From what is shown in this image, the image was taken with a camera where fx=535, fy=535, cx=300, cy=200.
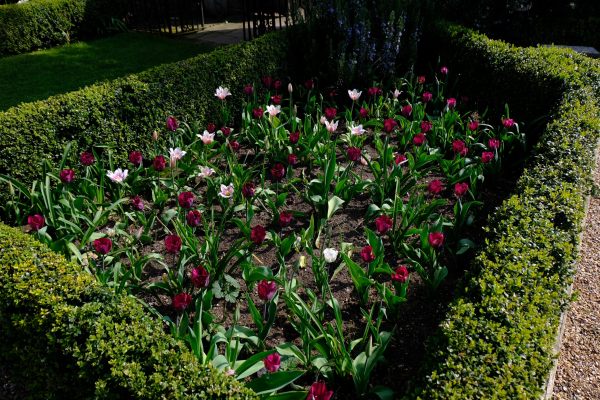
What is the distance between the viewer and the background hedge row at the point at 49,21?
945 cm

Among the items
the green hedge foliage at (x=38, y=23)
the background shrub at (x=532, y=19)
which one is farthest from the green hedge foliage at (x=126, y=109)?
the green hedge foliage at (x=38, y=23)

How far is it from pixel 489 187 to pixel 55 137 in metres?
3.79

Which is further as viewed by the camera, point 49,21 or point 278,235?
point 49,21

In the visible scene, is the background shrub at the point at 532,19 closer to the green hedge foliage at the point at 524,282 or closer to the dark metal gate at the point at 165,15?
the green hedge foliage at the point at 524,282

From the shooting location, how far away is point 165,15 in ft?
35.2

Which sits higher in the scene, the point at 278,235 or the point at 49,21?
the point at 49,21

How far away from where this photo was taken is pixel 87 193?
4238 millimetres

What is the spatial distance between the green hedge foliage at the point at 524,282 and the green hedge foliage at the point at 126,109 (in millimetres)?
3310

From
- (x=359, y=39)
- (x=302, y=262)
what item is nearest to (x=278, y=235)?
(x=302, y=262)

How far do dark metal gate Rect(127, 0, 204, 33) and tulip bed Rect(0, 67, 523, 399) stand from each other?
18.7 feet

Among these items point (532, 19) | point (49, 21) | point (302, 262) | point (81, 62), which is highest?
point (49, 21)

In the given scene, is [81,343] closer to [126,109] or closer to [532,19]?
[126,109]

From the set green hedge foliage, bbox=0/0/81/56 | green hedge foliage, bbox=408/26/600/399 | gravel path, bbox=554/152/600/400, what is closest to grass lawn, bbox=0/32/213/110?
green hedge foliage, bbox=0/0/81/56

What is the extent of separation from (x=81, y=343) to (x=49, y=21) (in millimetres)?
9191
